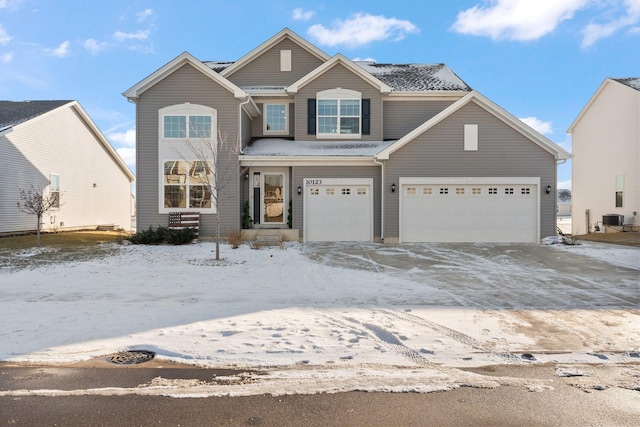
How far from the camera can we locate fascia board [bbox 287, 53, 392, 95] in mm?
17047

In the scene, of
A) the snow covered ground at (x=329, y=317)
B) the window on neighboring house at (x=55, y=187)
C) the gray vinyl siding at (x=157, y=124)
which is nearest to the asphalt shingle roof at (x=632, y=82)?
the snow covered ground at (x=329, y=317)

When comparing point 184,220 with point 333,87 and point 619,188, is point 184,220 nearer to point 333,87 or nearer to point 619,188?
point 333,87

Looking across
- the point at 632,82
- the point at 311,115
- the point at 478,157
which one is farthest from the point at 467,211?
the point at 632,82

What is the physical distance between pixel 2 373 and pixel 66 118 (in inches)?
832

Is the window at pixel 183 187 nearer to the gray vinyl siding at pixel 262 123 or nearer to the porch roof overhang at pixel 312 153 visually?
the porch roof overhang at pixel 312 153

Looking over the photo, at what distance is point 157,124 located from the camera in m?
15.8

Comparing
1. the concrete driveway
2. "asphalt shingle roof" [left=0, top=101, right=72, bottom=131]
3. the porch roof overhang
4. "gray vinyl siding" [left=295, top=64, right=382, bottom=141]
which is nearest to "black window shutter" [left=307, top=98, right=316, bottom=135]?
"gray vinyl siding" [left=295, top=64, right=382, bottom=141]

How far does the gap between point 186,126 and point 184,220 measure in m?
3.67

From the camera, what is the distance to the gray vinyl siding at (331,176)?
15.9 metres

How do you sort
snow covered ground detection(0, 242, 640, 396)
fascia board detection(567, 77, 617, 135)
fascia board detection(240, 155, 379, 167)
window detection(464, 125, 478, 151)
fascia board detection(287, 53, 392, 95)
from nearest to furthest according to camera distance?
snow covered ground detection(0, 242, 640, 396), window detection(464, 125, 478, 151), fascia board detection(240, 155, 379, 167), fascia board detection(287, 53, 392, 95), fascia board detection(567, 77, 617, 135)

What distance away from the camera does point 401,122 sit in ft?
59.3

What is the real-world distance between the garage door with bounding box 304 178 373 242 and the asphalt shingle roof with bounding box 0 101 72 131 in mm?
14080

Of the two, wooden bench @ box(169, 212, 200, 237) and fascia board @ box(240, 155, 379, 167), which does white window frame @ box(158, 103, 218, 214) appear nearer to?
wooden bench @ box(169, 212, 200, 237)

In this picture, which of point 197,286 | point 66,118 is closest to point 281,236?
point 197,286
